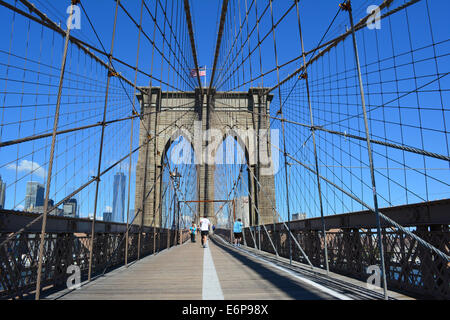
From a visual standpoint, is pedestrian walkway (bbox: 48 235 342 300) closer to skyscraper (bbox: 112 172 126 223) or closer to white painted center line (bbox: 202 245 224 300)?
white painted center line (bbox: 202 245 224 300)

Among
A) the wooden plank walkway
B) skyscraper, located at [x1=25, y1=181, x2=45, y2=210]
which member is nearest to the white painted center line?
the wooden plank walkway

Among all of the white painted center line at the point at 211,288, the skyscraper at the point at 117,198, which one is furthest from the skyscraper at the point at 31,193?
the white painted center line at the point at 211,288

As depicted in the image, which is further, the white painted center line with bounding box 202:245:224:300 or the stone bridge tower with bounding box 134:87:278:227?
the stone bridge tower with bounding box 134:87:278:227

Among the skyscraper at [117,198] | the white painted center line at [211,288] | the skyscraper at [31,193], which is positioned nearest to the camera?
the white painted center line at [211,288]

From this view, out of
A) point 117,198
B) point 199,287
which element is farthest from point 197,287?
point 117,198

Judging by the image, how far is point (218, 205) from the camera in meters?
22.6

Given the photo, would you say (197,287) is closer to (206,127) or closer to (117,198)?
(117,198)

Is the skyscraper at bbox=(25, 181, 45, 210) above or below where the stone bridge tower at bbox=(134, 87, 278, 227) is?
below

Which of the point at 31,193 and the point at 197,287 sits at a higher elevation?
the point at 31,193

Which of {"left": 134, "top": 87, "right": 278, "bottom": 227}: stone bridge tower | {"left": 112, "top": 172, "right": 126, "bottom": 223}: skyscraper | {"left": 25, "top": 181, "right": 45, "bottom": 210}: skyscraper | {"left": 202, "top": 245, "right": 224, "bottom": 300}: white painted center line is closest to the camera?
{"left": 202, "top": 245, "right": 224, "bottom": 300}: white painted center line

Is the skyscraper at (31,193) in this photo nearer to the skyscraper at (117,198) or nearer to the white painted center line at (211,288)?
the skyscraper at (117,198)

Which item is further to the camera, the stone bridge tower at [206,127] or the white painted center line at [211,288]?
the stone bridge tower at [206,127]
